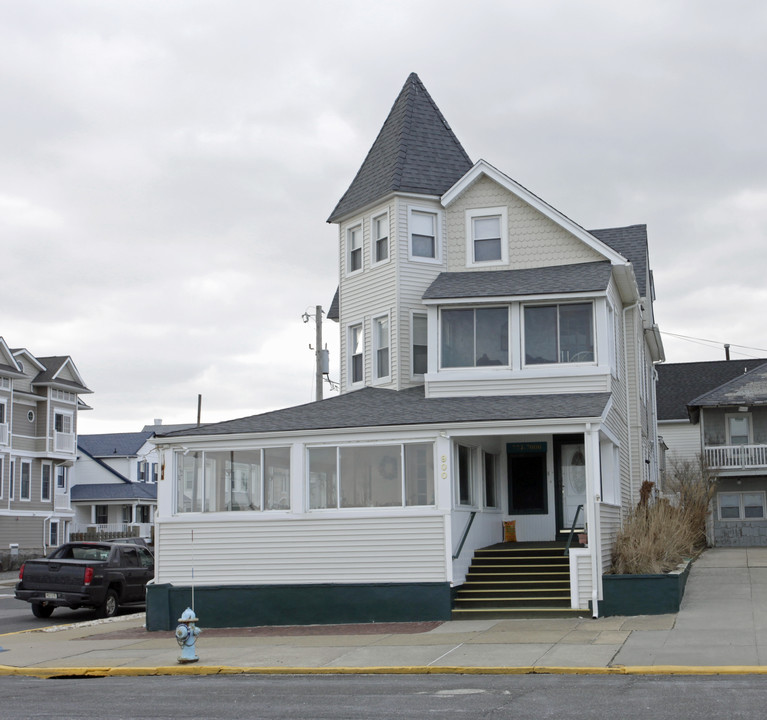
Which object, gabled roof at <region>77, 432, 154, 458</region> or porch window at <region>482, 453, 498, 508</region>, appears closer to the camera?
porch window at <region>482, 453, 498, 508</region>

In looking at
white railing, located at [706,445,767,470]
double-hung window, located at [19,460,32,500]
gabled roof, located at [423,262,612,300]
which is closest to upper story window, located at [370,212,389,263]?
gabled roof, located at [423,262,612,300]

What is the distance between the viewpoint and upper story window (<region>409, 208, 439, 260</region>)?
24094 millimetres

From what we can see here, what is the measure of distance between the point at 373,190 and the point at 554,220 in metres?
4.55

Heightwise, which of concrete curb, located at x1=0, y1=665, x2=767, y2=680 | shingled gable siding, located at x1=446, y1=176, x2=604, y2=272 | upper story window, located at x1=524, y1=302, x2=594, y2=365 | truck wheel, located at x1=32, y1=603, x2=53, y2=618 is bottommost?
truck wheel, located at x1=32, y1=603, x2=53, y2=618

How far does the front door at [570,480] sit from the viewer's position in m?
22.5

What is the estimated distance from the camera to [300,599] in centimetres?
1919

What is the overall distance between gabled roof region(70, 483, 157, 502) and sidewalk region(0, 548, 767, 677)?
3985 cm

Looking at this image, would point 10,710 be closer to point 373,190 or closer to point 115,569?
point 115,569

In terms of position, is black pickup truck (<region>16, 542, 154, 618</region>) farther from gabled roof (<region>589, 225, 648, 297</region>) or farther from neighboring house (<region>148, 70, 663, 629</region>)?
gabled roof (<region>589, 225, 648, 297</region>)

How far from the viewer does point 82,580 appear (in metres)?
22.5

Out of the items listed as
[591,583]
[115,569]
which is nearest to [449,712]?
[591,583]

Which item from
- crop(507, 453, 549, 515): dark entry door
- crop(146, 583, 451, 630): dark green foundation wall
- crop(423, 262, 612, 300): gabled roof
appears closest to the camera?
crop(146, 583, 451, 630): dark green foundation wall

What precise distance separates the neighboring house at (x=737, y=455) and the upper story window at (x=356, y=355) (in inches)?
741

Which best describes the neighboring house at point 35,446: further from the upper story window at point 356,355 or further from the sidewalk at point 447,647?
the sidewalk at point 447,647
